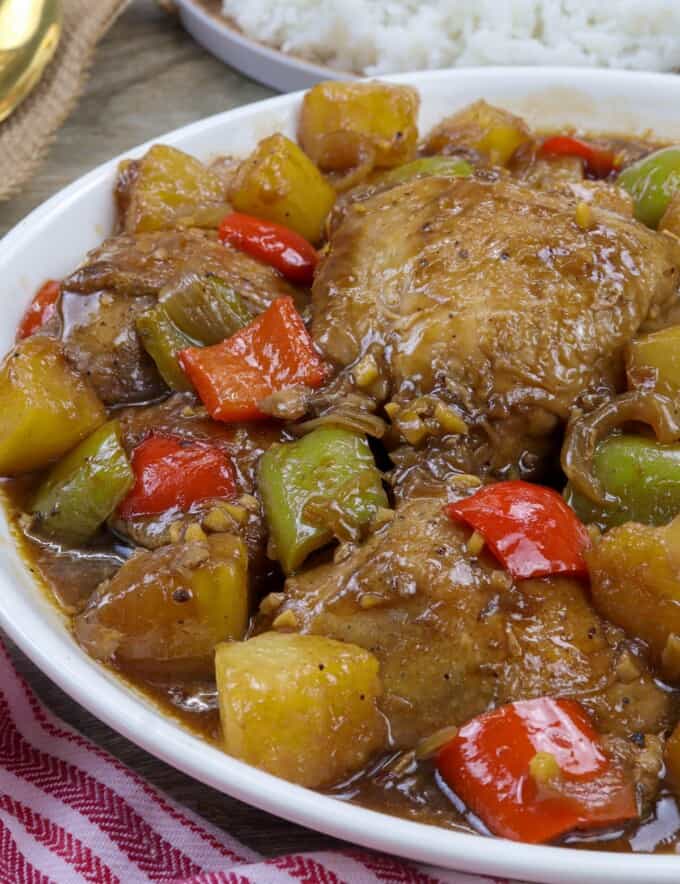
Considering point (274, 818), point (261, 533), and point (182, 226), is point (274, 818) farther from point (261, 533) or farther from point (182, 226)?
point (182, 226)

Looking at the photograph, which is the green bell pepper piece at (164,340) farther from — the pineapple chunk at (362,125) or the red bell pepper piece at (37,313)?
the pineapple chunk at (362,125)

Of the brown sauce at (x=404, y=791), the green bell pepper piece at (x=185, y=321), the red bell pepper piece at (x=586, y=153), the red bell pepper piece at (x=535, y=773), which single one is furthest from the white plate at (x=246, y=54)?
the red bell pepper piece at (x=535, y=773)

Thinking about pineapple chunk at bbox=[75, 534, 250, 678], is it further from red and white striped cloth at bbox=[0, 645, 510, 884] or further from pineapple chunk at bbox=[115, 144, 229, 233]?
pineapple chunk at bbox=[115, 144, 229, 233]

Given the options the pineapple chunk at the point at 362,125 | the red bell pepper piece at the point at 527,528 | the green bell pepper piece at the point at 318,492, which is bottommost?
the red bell pepper piece at the point at 527,528

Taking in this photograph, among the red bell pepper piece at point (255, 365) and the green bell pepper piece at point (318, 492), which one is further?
the red bell pepper piece at point (255, 365)

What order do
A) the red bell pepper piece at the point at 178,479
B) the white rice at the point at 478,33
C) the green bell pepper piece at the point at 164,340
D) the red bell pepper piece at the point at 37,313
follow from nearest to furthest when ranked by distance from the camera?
1. the red bell pepper piece at the point at 178,479
2. the green bell pepper piece at the point at 164,340
3. the red bell pepper piece at the point at 37,313
4. the white rice at the point at 478,33

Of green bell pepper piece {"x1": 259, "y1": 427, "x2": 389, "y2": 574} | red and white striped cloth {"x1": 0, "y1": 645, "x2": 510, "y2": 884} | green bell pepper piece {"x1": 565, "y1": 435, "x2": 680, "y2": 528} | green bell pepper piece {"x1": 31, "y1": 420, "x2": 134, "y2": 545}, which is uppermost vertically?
green bell pepper piece {"x1": 31, "y1": 420, "x2": 134, "y2": 545}

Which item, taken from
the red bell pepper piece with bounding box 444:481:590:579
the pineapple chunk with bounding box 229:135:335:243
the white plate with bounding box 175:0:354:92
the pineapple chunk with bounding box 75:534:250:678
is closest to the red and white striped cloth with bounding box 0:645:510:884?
the pineapple chunk with bounding box 75:534:250:678
